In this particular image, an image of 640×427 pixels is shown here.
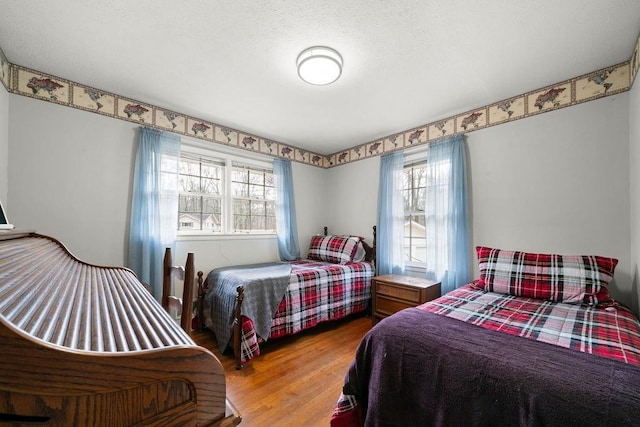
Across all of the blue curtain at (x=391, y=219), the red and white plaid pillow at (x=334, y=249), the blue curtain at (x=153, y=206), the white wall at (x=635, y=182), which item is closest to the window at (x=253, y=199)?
the red and white plaid pillow at (x=334, y=249)

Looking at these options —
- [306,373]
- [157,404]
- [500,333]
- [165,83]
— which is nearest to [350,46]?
[165,83]

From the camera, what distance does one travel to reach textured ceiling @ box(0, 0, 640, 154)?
58.9 inches

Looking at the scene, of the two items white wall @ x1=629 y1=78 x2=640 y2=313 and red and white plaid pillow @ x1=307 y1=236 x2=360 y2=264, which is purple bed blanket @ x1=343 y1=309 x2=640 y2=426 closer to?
white wall @ x1=629 y1=78 x2=640 y2=313

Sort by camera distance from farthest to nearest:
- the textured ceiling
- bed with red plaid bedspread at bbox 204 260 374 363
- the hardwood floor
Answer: bed with red plaid bedspread at bbox 204 260 374 363
the hardwood floor
the textured ceiling

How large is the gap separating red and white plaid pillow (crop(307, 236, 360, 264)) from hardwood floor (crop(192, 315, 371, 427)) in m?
0.96

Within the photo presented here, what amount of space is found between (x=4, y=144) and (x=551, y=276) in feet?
14.0

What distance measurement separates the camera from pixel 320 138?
3.68 m

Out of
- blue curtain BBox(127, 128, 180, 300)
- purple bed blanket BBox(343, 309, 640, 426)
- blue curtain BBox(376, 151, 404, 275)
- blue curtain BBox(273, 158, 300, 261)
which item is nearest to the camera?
purple bed blanket BBox(343, 309, 640, 426)

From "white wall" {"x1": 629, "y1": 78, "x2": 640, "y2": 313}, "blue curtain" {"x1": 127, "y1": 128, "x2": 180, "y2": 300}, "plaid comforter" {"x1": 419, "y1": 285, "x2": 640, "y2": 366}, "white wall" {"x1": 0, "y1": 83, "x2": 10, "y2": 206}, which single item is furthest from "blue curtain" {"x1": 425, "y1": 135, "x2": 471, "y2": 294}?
"white wall" {"x1": 0, "y1": 83, "x2": 10, "y2": 206}

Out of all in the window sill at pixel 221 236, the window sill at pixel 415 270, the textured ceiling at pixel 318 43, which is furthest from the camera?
the window sill at pixel 415 270

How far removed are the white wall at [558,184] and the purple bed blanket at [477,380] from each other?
62.0 inches

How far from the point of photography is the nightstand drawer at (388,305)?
2.80m

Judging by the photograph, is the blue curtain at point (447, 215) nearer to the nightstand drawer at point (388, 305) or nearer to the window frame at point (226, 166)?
the nightstand drawer at point (388, 305)

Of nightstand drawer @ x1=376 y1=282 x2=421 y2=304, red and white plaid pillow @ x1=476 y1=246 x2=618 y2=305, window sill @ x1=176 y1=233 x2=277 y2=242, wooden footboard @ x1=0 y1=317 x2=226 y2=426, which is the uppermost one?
window sill @ x1=176 y1=233 x2=277 y2=242
